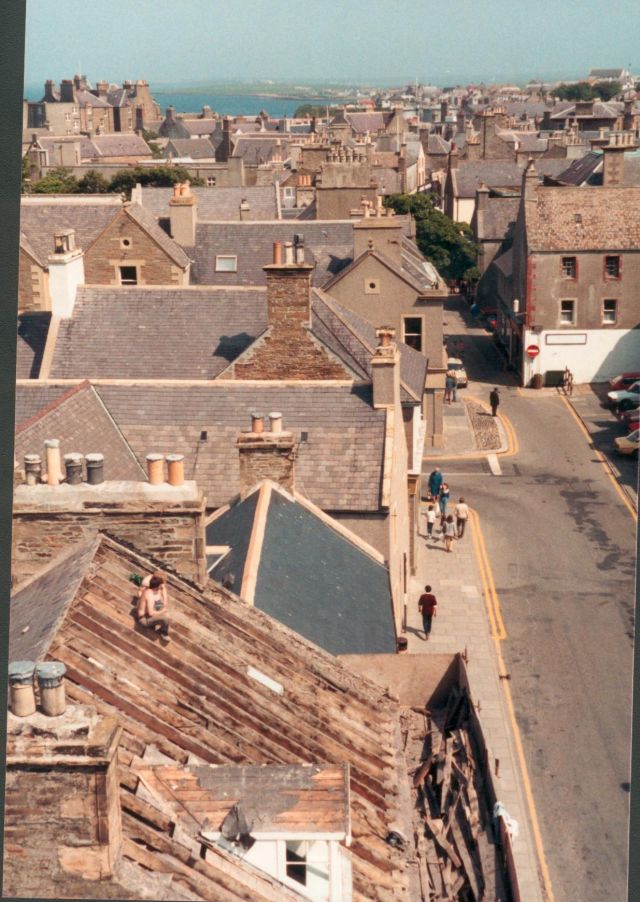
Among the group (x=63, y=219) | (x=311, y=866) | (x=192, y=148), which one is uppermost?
(x=192, y=148)

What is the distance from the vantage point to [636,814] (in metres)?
11.7

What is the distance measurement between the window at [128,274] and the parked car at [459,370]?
18.2m

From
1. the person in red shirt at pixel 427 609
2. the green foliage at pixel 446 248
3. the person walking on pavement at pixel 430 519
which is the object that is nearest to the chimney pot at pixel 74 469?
the person in red shirt at pixel 427 609

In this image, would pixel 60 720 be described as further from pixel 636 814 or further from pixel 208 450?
pixel 208 450

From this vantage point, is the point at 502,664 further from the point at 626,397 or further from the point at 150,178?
the point at 150,178

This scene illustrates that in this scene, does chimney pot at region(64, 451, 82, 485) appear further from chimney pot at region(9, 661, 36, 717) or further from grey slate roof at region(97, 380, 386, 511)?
grey slate roof at region(97, 380, 386, 511)

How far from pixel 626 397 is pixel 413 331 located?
44.7 feet

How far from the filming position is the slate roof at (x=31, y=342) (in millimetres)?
29391

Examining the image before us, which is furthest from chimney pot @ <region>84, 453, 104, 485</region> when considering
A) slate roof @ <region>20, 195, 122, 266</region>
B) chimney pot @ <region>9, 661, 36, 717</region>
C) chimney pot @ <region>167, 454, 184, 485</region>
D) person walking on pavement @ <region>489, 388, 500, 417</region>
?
person walking on pavement @ <region>489, 388, 500, 417</region>

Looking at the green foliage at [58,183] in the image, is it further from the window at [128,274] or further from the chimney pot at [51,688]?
the chimney pot at [51,688]

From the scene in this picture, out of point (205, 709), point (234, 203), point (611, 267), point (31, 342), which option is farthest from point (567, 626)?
point (611, 267)

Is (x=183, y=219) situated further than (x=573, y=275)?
No

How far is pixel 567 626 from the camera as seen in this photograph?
2956 centimetres

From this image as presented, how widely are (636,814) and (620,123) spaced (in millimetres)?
111445
